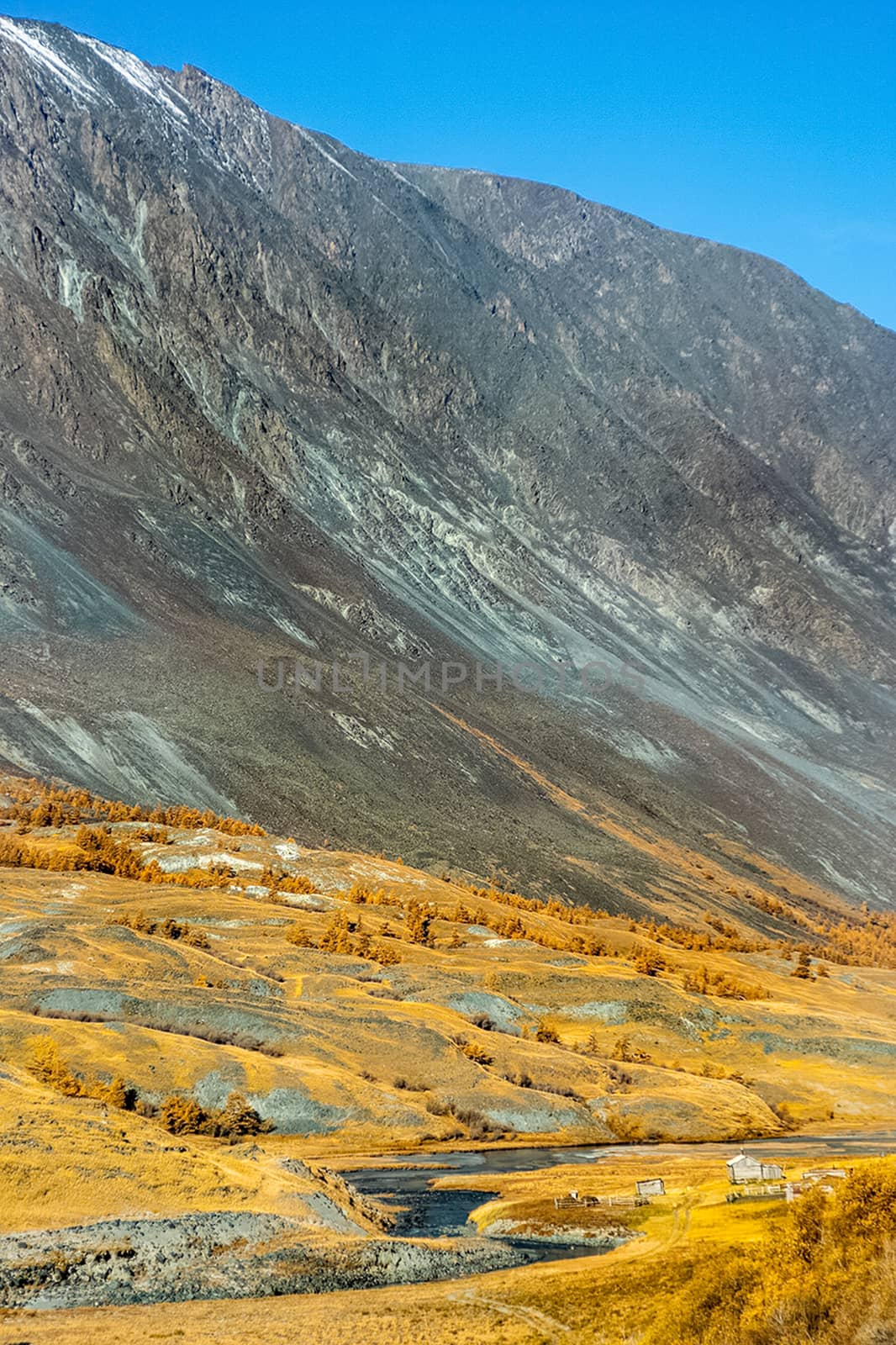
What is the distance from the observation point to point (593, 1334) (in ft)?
42.1

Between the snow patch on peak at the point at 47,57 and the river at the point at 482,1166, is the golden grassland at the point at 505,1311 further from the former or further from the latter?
the snow patch on peak at the point at 47,57

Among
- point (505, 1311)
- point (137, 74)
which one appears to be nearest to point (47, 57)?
point (137, 74)

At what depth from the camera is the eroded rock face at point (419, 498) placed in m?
69.9

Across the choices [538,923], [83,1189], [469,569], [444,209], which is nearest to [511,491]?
[469,569]

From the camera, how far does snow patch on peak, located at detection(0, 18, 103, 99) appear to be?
397ft

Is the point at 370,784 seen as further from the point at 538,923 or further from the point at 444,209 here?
the point at 444,209

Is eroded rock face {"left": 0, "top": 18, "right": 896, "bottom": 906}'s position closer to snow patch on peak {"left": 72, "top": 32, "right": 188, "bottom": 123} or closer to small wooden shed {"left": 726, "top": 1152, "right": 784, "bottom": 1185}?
snow patch on peak {"left": 72, "top": 32, "right": 188, "bottom": 123}

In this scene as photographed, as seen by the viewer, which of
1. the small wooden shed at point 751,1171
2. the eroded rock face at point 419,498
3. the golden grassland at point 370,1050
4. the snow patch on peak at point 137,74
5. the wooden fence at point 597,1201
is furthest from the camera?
the snow patch on peak at point 137,74

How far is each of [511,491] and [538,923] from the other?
88102 millimetres

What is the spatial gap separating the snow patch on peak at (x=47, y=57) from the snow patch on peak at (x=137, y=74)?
670 centimetres

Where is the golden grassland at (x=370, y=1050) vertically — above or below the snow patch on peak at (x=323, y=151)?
below

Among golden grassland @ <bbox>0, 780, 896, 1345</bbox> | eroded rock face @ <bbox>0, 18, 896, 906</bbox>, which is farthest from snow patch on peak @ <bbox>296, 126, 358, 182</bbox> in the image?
golden grassland @ <bbox>0, 780, 896, 1345</bbox>

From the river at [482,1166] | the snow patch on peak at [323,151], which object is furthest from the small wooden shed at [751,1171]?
the snow patch on peak at [323,151]

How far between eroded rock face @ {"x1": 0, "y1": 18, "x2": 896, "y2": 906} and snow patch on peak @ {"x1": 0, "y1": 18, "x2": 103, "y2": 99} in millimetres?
570
